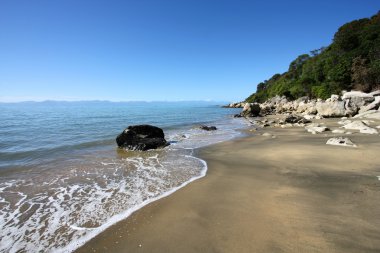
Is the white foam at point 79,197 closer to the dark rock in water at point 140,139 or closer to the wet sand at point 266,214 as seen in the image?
the wet sand at point 266,214

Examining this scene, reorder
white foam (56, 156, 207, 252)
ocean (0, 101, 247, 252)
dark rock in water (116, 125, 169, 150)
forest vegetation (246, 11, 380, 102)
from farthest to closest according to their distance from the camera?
forest vegetation (246, 11, 380, 102) < dark rock in water (116, 125, 169, 150) < ocean (0, 101, 247, 252) < white foam (56, 156, 207, 252)

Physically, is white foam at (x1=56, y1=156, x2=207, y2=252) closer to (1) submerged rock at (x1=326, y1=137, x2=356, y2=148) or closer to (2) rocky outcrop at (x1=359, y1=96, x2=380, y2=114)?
(1) submerged rock at (x1=326, y1=137, x2=356, y2=148)

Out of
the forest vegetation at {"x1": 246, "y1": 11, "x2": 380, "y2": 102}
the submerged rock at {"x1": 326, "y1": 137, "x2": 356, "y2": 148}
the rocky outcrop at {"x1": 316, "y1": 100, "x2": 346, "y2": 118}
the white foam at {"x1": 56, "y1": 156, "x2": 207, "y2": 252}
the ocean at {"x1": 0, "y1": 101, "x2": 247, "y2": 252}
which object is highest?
→ the forest vegetation at {"x1": 246, "y1": 11, "x2": 380, "y2": 102}

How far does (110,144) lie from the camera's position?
1756cm

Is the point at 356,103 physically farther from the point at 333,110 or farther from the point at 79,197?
the point at 79,197

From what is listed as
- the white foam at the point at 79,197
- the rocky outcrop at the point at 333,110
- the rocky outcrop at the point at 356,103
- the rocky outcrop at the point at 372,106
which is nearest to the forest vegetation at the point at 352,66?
the rocky outcrop at the point at 356,103

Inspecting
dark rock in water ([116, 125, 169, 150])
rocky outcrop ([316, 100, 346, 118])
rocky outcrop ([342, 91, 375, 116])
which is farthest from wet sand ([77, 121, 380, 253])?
rocky outcrop ([342, 91, 375, 116])

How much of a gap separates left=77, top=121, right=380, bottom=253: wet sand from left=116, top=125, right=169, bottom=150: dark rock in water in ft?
23.8

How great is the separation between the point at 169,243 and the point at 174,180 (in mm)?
4075

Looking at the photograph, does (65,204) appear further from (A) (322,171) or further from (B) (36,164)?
(A) (322,171)

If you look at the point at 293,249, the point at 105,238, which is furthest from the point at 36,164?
the point at 293,249

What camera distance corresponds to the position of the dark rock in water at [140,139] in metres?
15.1

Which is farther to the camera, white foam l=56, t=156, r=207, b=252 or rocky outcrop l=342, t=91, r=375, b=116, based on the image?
rocky outcrop l=342, t=91, r=375, b=116

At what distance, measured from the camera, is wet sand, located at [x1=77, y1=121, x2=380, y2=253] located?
166 inches
